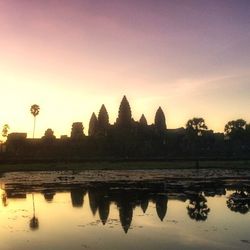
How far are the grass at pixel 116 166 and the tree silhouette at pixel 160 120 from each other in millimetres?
44879

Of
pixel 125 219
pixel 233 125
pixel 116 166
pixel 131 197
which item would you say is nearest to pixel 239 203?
pixel 131 197

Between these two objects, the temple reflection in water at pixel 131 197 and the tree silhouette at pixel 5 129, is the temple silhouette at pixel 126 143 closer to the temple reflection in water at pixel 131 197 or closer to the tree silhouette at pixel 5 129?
the tree silhouette at pixel 5 129

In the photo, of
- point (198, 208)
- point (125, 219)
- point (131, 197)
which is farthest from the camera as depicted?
point (131, 197)

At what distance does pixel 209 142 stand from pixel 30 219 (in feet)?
364

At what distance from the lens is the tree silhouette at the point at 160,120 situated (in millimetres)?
145250

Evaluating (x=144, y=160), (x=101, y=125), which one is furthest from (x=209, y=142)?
(x=144, y=160)

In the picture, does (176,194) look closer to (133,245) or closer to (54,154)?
(133,245)

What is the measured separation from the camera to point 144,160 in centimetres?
9581

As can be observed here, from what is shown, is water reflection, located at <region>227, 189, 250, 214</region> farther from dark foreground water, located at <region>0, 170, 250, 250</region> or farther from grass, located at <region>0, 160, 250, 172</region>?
grass, located at <region>0, 160, 250, 172</region>

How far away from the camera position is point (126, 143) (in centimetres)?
11375

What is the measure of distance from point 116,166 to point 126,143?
82.2 feet

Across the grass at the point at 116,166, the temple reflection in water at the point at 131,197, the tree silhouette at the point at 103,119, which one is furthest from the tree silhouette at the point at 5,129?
the temple reflection in water at the point at 131,197

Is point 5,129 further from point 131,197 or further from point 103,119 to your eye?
point 131,197

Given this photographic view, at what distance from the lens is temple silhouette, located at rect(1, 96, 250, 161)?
10911cm
